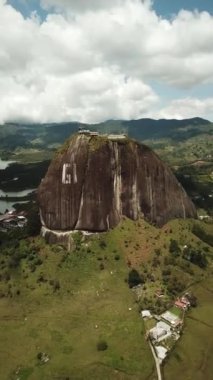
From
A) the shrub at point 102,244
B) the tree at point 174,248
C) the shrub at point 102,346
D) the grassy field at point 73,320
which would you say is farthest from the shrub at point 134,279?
the shrub at point 102,346

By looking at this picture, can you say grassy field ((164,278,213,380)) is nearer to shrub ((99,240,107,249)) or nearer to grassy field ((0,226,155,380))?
grassy field ((0,226,155,380))

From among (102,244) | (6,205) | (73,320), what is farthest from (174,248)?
(6,205)

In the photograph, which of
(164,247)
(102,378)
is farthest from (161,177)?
(102,378)

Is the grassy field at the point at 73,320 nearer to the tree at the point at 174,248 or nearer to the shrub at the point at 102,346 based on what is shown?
the shrub at the point at 102,346

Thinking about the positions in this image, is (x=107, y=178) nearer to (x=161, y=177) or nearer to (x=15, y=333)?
(x=161, y=177)

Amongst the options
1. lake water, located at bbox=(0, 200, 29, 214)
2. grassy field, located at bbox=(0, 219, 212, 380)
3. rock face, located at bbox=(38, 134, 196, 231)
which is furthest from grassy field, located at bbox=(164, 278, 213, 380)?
lake water, located at bbox=(0, 200, 29, 214)

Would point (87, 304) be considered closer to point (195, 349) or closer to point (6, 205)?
point (195, 349)
